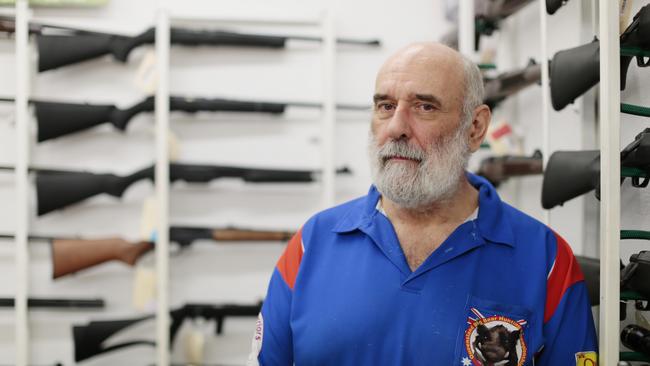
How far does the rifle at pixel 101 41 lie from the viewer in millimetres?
2744

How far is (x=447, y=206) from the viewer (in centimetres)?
157

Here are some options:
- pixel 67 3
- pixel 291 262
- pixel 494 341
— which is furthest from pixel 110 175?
pixel 494 341

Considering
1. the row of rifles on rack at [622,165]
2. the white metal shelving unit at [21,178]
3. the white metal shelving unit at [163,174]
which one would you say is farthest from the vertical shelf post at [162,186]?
the row of rifles on rack at [622,165]

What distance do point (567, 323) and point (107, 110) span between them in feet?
7.47

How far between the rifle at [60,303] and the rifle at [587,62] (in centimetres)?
227

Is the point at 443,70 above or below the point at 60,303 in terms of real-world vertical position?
above

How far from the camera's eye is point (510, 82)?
248 cm

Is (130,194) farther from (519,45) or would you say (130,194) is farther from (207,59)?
(519,45)

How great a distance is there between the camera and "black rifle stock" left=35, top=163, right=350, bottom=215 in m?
2.71

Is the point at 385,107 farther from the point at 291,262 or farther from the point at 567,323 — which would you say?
the point at 567,323

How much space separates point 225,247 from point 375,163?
5.35 ft

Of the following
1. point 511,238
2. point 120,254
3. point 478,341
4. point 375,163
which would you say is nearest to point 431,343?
point 478,341

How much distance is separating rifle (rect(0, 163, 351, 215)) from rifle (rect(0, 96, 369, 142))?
0.21 meters

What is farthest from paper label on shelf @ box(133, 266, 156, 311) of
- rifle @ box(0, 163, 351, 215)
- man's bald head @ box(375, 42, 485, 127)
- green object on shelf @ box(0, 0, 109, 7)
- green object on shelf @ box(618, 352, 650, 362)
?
green object on shelf @ box(618, 352, 650, 362)
